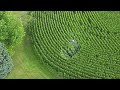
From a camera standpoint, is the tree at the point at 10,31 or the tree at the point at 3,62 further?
the tree at the point at 10,31

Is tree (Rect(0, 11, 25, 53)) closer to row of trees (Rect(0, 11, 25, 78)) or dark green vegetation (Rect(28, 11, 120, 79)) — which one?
row of trees (Rect(0, 11, 25, 78))

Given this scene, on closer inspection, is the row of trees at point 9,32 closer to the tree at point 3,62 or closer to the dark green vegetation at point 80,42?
the tree at point 3,62

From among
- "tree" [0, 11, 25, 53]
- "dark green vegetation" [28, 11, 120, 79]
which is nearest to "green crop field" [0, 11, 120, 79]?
"dark green vegetation" [28, 11, 120, 79]

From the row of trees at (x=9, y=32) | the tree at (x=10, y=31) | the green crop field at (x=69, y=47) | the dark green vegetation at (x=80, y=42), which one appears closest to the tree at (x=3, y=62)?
the row of trees at (x=9, y=32)

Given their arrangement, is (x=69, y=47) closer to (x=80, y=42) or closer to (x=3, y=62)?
(x=80, y=42)

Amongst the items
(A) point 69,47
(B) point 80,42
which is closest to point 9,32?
(A) point 69,47

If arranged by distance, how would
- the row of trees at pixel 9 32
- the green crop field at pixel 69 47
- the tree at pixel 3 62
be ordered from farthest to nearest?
1. the green crop field at pixel 69 47
2. the row of trees at pixel 9 32
3. the tree at pixel 3 62
